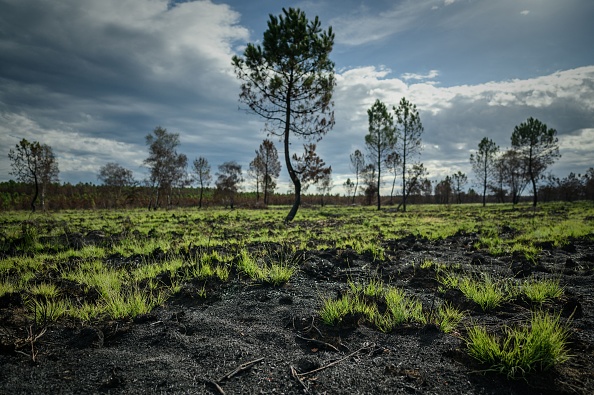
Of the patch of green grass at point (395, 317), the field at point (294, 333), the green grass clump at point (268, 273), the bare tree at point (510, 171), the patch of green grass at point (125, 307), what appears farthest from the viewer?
the bare tree at point (510, 171)

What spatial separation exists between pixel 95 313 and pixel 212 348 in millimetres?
1717

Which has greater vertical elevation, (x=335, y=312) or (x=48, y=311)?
(x=335, y=312)

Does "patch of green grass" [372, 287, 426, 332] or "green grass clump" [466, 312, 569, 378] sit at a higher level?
"green grass clump" [466, 312, 569, 378]

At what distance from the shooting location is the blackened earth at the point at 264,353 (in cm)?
203

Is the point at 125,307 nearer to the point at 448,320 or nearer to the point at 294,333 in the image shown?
the point at 294,333

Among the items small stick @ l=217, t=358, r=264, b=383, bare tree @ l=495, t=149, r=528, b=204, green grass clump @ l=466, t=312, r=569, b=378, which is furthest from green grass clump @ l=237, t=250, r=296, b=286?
bare tree @ l=495, t=149, r=528, b=204

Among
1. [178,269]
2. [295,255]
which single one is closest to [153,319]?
[178,269]

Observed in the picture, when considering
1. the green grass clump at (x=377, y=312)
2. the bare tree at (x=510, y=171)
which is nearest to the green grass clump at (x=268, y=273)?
the green grass clump at (x=377, y=312)

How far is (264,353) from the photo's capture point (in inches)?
98.8

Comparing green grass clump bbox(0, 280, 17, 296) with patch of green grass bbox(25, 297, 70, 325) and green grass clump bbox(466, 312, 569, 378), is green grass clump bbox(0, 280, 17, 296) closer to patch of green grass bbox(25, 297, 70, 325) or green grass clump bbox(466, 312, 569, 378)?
patch of green grass bbox(25, 297, 70, 325)

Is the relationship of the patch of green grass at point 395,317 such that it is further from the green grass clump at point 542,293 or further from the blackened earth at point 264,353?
the green grass clump at point 542,293

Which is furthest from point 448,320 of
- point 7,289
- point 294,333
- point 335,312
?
point 7,289

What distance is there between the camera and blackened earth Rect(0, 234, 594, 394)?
6.67 ft

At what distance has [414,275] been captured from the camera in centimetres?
489
